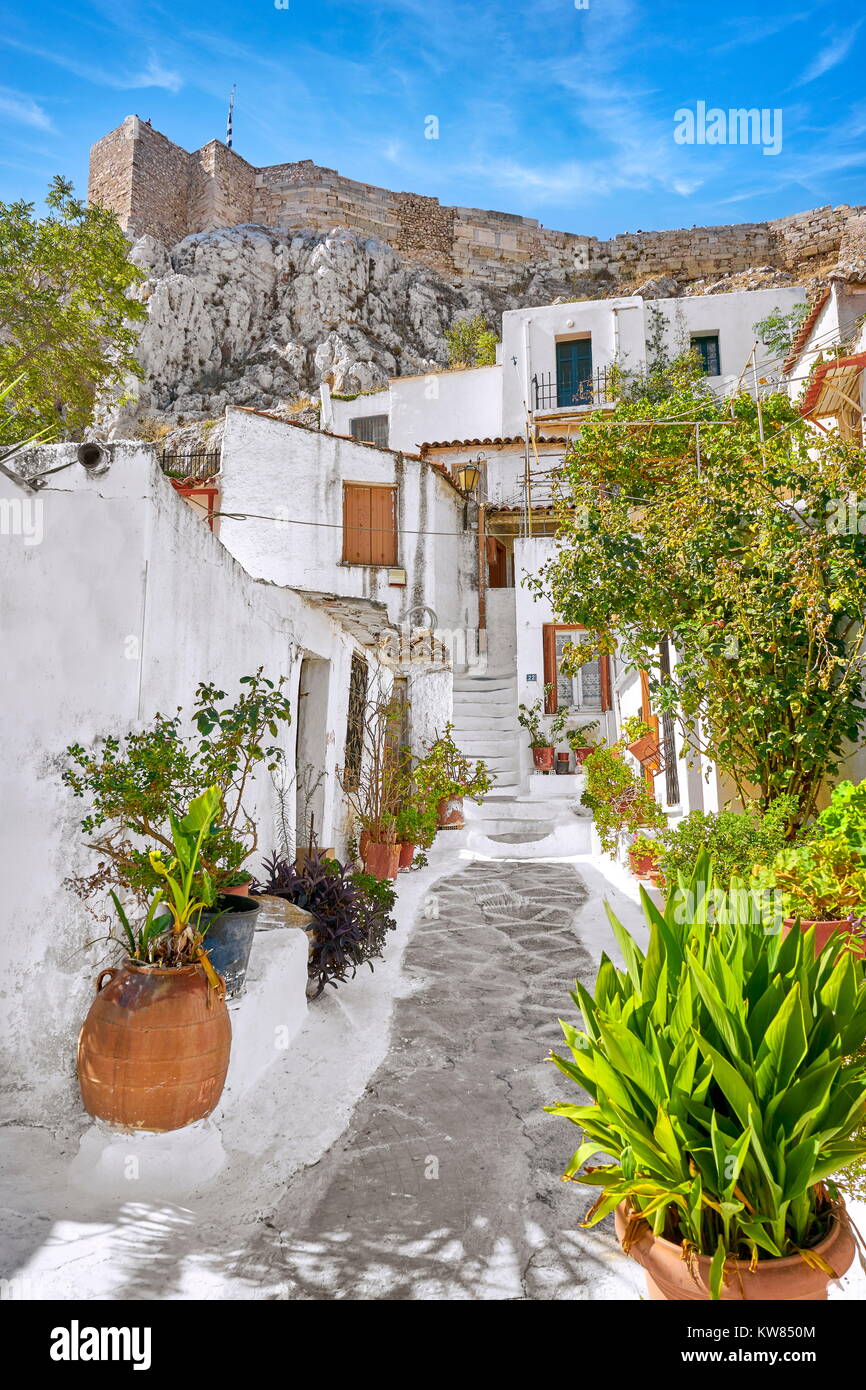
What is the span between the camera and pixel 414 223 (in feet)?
115

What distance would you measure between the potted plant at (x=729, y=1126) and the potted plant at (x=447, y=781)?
7737 mm

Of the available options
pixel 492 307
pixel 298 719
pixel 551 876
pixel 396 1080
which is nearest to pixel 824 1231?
pixel 396 1080

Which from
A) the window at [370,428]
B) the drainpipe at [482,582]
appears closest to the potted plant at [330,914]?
the drainpipe at [482,582]

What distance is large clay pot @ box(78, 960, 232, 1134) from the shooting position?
286 centimetres

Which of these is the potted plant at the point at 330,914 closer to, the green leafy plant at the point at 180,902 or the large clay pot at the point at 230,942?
the large clay pot at the point at 230,942

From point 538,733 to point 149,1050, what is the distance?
1231 centimetres

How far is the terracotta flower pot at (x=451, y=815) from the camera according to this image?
1216cm

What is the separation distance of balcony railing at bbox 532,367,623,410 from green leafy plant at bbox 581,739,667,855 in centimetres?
1232

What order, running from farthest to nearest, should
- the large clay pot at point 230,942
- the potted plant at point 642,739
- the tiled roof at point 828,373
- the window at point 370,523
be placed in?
1. the window at point 370,523
2. the potted plant at point 642,739
3. the tiled roof at point 828,373
4. the large clay pot at point 230,942

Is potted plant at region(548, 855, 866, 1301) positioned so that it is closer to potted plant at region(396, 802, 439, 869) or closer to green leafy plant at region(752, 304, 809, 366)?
potted plant at region(396, 802, 439, 869)

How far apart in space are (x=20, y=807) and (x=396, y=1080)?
7.50ft

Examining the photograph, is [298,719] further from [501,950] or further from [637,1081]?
[637,1081]

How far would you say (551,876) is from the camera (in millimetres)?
9320

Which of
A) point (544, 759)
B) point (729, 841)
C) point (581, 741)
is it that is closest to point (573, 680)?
point (581, 741)
